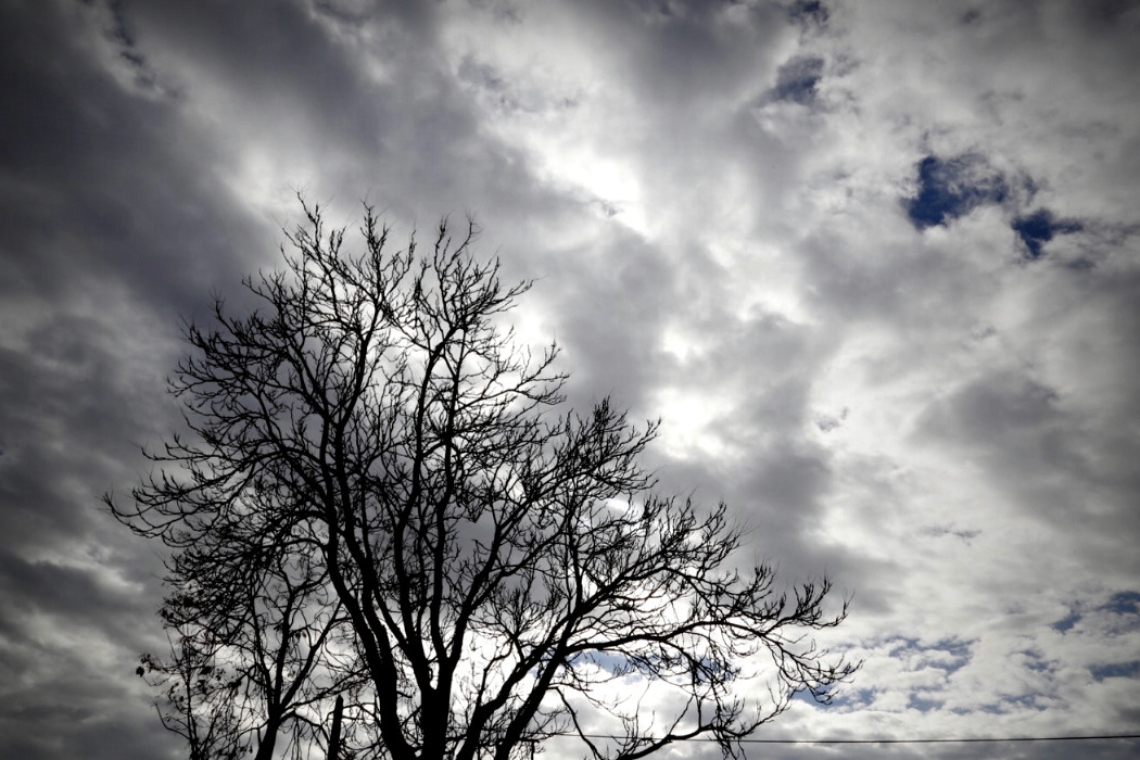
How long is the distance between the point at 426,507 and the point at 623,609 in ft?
10.00

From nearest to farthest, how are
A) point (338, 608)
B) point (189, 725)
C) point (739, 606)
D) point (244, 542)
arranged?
point (244, 542), point (739, 606), point (338, 608), point (189, 725)

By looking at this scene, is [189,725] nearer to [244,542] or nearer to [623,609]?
[244,542]

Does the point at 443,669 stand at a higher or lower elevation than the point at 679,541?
lower

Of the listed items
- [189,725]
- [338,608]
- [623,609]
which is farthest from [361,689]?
[623,609]

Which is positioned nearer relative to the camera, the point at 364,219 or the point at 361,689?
the point at 364,219

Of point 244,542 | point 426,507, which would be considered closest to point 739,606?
point 426,507

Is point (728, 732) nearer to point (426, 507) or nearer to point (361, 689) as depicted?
point (426, 507)

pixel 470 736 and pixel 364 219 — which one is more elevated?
pixel 364 219

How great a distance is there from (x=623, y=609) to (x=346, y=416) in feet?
15.0

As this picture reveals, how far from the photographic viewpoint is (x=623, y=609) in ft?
31.5

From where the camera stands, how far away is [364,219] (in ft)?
32.0

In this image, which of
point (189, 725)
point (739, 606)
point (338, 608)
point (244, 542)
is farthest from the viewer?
point (189, 725)

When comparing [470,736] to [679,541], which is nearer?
[470,736]

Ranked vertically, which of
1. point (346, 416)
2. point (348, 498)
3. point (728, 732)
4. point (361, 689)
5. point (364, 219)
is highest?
point (364, 219)
